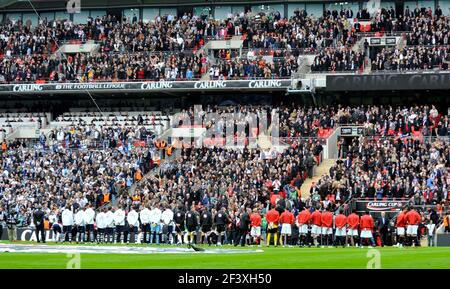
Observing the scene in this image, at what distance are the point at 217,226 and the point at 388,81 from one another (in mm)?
17391

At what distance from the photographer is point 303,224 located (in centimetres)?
3231

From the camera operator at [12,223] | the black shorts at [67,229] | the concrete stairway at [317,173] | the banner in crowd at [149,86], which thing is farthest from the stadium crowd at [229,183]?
the banner in crowd at [149,86]

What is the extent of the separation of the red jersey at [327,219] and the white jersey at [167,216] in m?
5.77

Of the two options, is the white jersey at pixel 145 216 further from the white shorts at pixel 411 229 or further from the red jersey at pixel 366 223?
the white shorts at pixel 411 229

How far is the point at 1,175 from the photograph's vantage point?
46.3 meters

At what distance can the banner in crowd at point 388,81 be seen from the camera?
46375mm

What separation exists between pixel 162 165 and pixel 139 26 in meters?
15.2

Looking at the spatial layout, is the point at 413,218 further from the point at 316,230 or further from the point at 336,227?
the point at 316,230

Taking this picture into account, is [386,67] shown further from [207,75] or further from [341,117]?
[207,75]

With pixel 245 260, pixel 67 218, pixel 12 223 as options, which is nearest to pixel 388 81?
pixel 67 218

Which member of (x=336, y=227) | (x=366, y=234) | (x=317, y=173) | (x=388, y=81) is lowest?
(x=366, y=234)

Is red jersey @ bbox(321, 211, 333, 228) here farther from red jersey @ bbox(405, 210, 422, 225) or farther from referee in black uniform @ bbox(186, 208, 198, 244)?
referee in black uniform @ bbox(186, 208, 198, 244)

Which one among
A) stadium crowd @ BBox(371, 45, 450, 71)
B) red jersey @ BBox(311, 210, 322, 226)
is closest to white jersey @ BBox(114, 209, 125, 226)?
red jersey @ BBox(311, 210, 322, 226)
